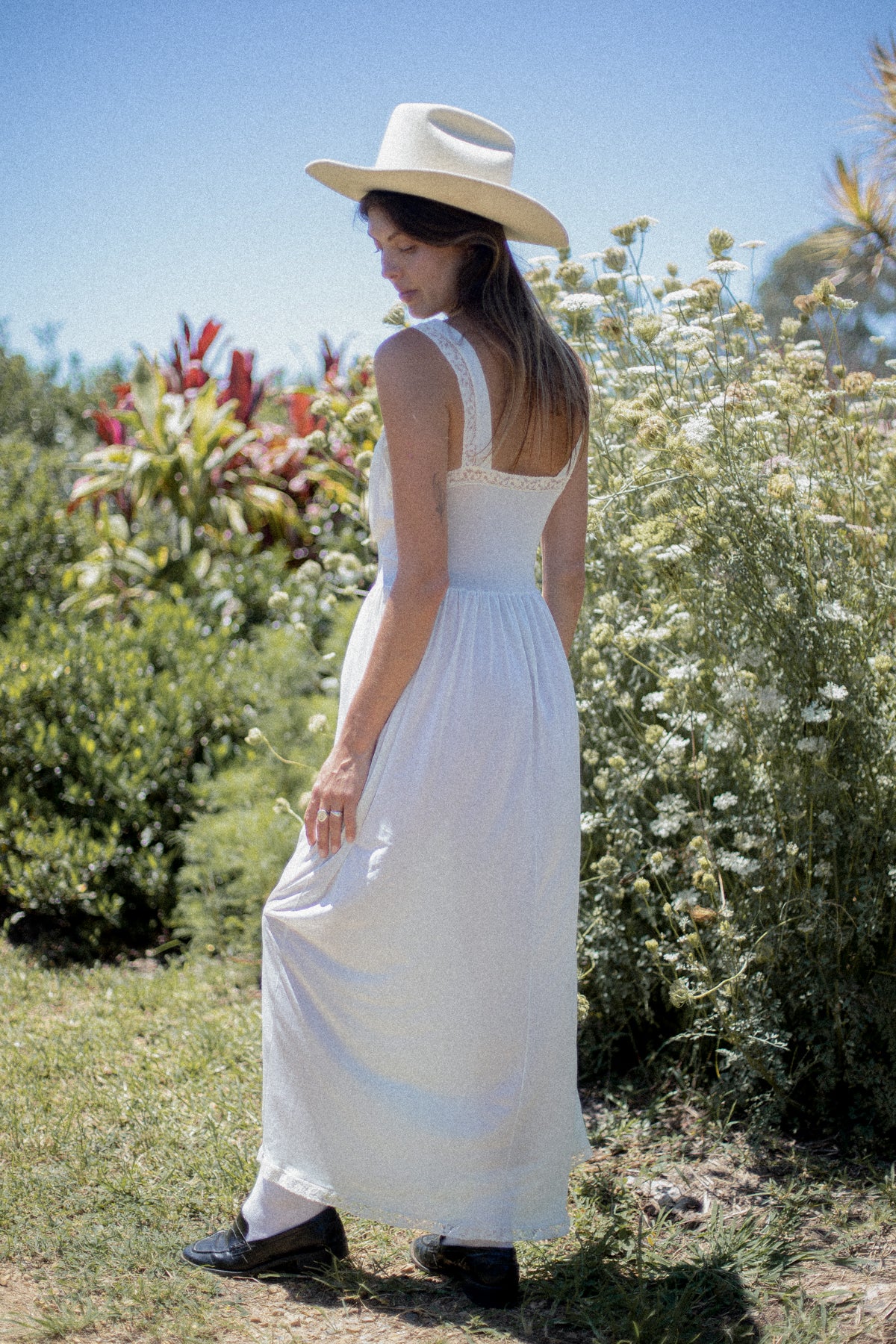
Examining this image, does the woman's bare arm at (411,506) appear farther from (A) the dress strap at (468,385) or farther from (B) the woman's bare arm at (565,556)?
(B) the woman's bare arm at (565,556)

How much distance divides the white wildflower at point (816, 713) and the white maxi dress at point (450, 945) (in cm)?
57

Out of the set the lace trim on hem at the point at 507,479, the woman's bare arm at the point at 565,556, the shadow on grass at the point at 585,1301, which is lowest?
the shadow on grass at the point at 585,1301

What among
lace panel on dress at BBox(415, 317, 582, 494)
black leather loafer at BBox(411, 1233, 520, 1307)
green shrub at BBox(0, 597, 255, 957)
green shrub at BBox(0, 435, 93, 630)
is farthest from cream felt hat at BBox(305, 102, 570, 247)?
green shrub at BBox(0, 435, 93, 630)

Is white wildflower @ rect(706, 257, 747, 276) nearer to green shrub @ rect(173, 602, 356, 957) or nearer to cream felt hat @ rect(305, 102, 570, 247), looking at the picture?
cream felt hat @ rect(305, 102, 570, 247)

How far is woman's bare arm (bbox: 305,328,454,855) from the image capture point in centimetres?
181

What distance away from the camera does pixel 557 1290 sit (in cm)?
206

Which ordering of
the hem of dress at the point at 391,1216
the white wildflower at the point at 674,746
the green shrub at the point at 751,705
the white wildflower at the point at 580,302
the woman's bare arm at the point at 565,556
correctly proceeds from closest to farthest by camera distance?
the hem of dress at the point at 391,1216 → the woman's bare arm at the point at 565,556 → the green shrub at the point at 751,705 → the white wildflower at the point at 580,302 → the white wildflower at the point at 674,746


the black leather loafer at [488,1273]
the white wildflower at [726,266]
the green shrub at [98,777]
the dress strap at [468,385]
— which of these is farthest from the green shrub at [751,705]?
the green shrub at [98,777]

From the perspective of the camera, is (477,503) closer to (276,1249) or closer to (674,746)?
(674,746)

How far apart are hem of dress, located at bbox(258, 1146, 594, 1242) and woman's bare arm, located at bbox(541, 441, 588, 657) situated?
100 cm

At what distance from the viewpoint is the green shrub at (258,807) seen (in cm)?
366

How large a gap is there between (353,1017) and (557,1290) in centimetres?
63

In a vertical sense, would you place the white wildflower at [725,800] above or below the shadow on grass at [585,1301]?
above

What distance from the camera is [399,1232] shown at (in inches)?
90.7
